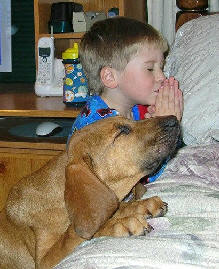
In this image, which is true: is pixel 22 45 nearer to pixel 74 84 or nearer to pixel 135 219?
pixel 74 84

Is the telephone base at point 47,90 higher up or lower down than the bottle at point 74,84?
lower down

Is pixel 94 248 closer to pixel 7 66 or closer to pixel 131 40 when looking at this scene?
Result: pixel 131 40

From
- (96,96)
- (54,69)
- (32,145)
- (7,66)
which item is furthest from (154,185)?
(7,66)

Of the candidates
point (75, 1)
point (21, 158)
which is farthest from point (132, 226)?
point (75, 1)

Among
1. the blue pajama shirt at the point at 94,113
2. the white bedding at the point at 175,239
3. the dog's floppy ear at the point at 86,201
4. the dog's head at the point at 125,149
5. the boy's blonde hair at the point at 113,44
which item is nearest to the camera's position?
the white bedding at the point at 175,239

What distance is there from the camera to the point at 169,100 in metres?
1.93

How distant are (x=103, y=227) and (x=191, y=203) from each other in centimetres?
26

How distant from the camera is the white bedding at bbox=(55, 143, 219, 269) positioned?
988 mm

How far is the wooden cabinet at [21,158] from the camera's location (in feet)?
7.59

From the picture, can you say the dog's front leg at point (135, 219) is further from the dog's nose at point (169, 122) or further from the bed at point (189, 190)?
the dog's nose at point (169, 122)

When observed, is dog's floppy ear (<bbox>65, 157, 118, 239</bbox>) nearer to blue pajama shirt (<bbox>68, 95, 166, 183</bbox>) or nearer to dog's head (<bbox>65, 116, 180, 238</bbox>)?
dog's head (<bbox>65, 116, 180, 238</bbox>)

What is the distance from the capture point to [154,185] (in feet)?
4.94

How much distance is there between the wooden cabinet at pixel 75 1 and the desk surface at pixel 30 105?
300 mm

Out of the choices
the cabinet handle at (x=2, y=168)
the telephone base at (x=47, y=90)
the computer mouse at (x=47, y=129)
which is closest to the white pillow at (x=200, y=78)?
the computer mouse at (x=47, y=129)
